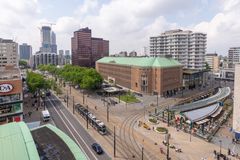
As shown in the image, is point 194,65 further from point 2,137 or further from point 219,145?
point 2,137

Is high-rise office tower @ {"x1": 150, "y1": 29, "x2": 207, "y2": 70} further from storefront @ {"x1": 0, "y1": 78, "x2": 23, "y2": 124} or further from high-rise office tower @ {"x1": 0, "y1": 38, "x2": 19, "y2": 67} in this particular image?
high-rise office tower @ {"x1": 0, "y1": 38, "x2": 19, "y2": 67}

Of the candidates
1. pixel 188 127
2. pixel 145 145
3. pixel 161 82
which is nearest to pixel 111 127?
pixel 145 145

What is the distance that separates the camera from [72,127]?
6431 centimetres

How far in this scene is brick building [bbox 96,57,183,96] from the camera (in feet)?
362

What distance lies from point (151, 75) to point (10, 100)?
Answer: 72.0 meters

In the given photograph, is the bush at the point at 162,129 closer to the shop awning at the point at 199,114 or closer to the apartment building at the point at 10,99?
the shop awning at the point at 199,114

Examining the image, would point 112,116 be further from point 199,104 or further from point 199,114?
point 199,104

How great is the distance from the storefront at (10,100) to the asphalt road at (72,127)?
12786 millimetres

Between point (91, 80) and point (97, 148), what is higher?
point (91, 80)

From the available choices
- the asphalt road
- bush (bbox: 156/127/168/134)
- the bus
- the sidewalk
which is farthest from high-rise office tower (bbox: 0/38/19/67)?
bush (bbox: 156/127/168/134)

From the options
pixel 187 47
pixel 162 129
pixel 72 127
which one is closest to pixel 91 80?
pixel 72 127

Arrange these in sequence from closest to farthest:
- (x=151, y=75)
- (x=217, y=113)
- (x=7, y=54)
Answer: (x=217, y=113)
(x=151, y=75)
(x=7, y=54)

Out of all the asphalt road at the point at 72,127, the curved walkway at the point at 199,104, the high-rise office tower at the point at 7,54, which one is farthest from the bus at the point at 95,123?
the high-rise office tower at the point at 7,54

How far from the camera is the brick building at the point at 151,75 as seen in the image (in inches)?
4348
